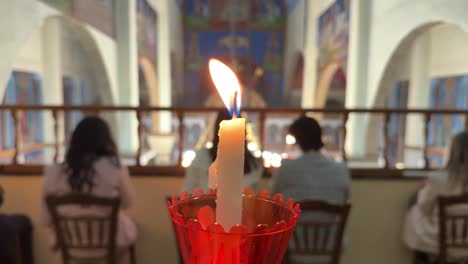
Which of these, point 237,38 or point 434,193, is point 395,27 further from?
point 237,38

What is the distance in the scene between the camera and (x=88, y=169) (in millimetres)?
2082

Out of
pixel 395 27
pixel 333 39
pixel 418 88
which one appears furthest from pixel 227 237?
pixel 333 39

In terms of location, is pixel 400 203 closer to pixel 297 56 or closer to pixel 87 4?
pixel 87 4

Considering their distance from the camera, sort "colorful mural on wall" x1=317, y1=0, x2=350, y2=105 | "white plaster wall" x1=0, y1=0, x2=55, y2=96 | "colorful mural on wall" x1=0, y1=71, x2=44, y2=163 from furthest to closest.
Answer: "colorful mural on wall" x1=317, y1=0, x2=350, y2=105, "colorful mural on wall" x1=0, y1=71, x2=44, y2=163, "white plaster wall" x1=0, y1=0, x2=55, y2=96

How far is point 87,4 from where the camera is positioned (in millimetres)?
6102

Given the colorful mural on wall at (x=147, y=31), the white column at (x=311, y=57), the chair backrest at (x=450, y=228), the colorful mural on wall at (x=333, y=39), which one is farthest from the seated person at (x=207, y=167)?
the white column at (x=311, y=57)

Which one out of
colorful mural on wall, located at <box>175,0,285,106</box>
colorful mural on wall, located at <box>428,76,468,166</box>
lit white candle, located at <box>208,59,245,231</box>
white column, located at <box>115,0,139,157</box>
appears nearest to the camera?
lit white candle, located at <box>208,59,245,231</box>

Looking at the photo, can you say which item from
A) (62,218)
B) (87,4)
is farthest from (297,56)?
(62,218)

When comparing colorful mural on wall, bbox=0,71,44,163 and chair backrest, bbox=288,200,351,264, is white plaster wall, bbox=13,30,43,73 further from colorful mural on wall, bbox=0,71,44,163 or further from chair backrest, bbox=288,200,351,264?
chair backrest, bbox=288,200,351,264

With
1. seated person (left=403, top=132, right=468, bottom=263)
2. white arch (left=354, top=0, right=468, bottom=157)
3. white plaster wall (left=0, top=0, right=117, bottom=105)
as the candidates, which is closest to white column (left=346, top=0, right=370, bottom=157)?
white arch (left=354, top=0, right=468, bottom=157)

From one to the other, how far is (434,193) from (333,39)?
6946 mm

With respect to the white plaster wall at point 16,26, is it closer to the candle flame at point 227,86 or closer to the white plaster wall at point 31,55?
the white plaster wall at point 31,55

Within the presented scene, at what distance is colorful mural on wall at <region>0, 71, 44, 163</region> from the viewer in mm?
5871

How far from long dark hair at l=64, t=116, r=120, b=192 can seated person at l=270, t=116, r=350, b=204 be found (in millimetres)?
1064
